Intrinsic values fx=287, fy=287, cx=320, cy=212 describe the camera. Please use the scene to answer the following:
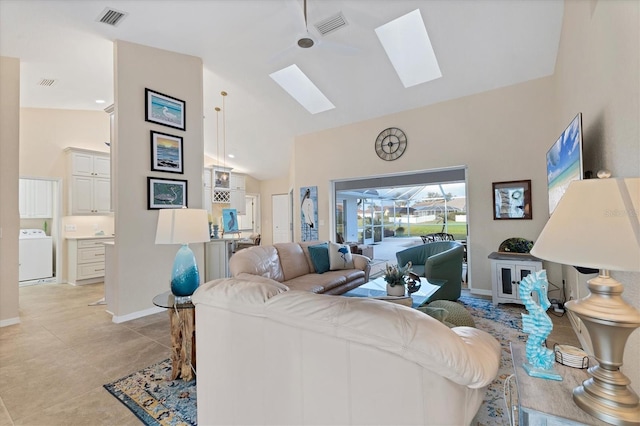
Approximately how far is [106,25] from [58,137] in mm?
3556

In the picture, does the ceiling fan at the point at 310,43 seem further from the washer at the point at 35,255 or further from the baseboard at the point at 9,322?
the washer at the point at 35,255

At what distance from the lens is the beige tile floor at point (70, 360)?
1.83 meters

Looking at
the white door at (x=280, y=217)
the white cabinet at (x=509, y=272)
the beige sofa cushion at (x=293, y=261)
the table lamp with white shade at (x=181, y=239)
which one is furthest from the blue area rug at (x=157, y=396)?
the white door at (x=280, y=217)

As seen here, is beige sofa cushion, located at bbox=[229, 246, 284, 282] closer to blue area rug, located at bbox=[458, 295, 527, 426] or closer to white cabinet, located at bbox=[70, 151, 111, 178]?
blue area rug, located at bbox=[458, 295, 527, 426]

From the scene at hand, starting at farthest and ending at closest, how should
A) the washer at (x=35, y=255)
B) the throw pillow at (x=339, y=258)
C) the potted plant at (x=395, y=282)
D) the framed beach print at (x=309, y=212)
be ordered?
the framed beach print at (x=309, y=212), the washer at (x=35, y=255), the throw pillow at (x=339, y=258), the potted plant at (x=395, y=282)

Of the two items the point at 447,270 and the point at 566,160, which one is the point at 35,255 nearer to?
the point at 447,270

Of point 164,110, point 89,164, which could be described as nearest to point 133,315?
point 164,110

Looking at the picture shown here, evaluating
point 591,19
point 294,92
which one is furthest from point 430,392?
point 294,92

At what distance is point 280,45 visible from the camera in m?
4.03

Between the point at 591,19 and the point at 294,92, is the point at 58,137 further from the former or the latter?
the point at 591,19

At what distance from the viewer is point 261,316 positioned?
49.3 inches

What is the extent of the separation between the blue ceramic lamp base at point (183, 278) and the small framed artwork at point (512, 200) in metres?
4.34

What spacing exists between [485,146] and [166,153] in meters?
4.78

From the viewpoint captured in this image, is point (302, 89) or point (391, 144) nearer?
point (302, 89)
